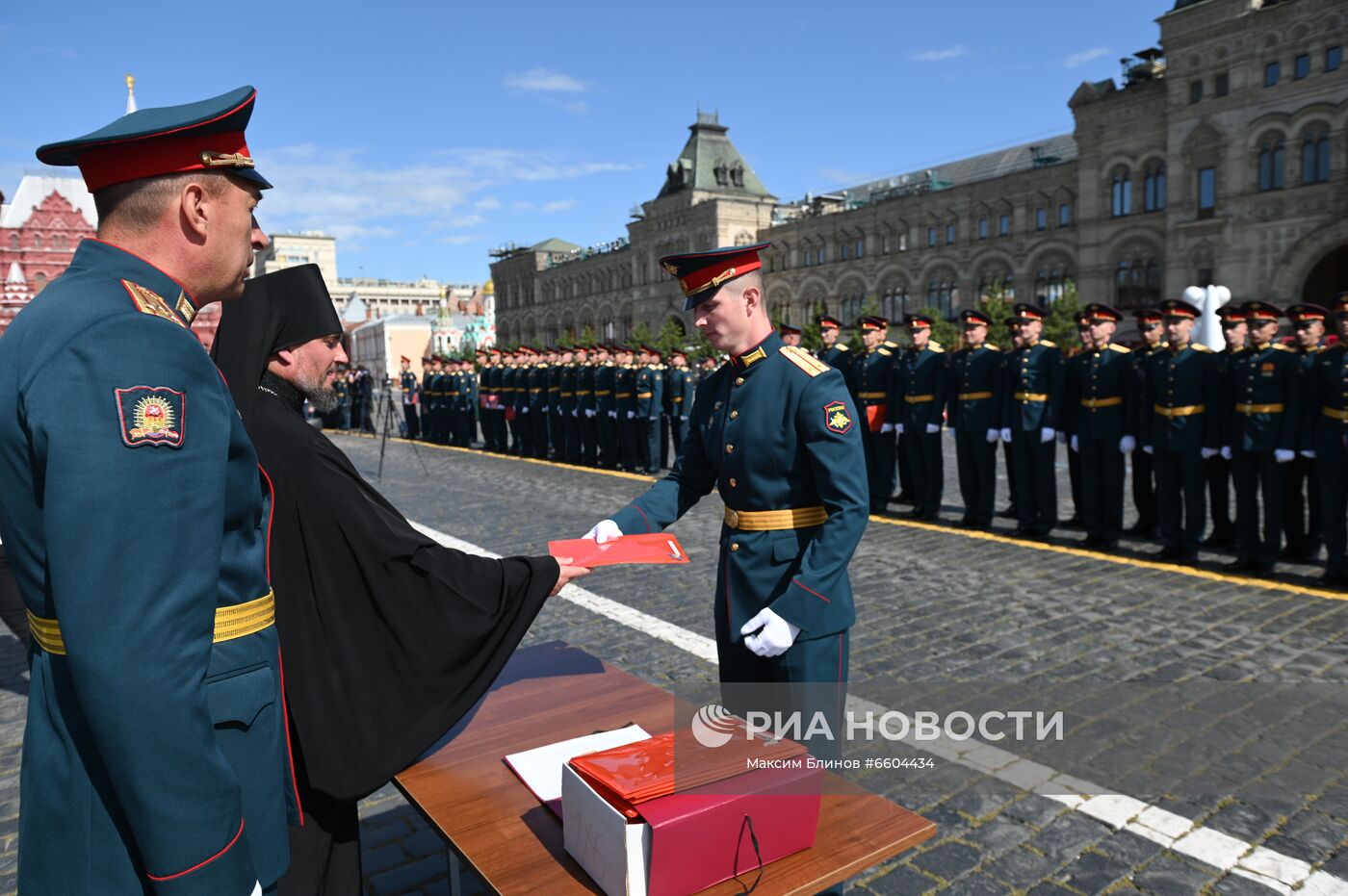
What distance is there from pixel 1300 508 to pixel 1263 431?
0.77m

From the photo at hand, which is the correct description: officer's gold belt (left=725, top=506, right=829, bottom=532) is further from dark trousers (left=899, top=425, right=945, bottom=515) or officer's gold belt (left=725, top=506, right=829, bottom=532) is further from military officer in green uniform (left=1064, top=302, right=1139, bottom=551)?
dark trousers (left=899, top=425, right=945, bottom=515)

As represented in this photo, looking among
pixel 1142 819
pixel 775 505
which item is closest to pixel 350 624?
pixel 775 505

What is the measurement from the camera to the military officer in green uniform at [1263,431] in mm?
7051

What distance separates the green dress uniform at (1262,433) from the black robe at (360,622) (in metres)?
7.03

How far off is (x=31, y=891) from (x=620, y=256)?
81.2 m

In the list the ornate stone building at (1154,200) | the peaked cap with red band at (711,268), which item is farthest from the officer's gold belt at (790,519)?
the ornate stone building at (1154,200)

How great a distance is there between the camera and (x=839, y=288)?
187 ft

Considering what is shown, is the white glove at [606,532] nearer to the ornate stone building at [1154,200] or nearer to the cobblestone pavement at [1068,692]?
the cobblestone pavement at [1068,692]

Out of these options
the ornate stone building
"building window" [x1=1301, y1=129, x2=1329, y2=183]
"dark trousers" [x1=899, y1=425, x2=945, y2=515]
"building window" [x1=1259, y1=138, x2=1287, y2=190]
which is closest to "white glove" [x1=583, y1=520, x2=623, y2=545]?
"dark trousers" [x1=899, y1=425, x2=945, y2=515]

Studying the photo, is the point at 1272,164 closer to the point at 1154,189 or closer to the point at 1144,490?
the point at 1154,189

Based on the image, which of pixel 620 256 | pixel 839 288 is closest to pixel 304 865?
pixel 839 288

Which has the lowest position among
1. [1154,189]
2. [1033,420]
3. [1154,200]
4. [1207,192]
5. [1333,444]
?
[1333,444]

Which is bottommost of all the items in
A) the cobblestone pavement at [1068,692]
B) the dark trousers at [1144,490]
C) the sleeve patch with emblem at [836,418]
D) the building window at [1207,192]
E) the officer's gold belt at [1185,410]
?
the cobblestone pavement at [1068,692]

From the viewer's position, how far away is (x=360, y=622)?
2168 mm
